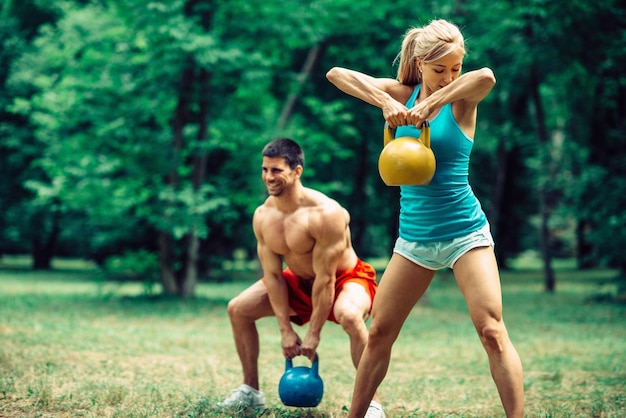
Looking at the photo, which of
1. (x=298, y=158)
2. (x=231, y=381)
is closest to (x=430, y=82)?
(x=298, y=158)

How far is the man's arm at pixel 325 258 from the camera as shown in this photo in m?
4.82

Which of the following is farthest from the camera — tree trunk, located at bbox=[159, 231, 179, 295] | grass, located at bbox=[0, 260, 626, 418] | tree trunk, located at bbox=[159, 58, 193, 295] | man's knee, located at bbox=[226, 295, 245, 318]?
tree trunk, located at bbox=[159, 231, 179, 295]

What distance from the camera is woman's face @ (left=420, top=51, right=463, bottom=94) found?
3.70 metres

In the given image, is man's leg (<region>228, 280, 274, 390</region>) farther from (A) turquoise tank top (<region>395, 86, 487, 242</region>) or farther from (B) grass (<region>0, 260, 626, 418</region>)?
(A) turquoise tank top (<region>395, 86, 487, 242</region>)

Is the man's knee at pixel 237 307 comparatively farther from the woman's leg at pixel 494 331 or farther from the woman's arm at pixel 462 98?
the woman's arm at pixel 462 98

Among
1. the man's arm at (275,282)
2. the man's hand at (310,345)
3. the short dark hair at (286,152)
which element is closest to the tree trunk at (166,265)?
the man's arm at (275,282)

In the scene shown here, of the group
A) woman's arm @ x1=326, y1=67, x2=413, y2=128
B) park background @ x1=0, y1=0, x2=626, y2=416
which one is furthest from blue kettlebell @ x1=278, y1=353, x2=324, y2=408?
woman's arm @ x1=326, y1=67, x2=413, y2=128

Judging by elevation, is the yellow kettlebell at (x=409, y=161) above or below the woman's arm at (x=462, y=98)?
below

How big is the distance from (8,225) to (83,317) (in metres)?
15.1

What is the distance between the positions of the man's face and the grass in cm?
149

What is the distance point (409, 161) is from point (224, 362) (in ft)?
14.0

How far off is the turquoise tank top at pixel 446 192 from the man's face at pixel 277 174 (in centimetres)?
116

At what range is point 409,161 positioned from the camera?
11.7 feet

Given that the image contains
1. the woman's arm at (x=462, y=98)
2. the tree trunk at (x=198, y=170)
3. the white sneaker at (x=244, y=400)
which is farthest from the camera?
the tree trunk at (x=198, y=170)
